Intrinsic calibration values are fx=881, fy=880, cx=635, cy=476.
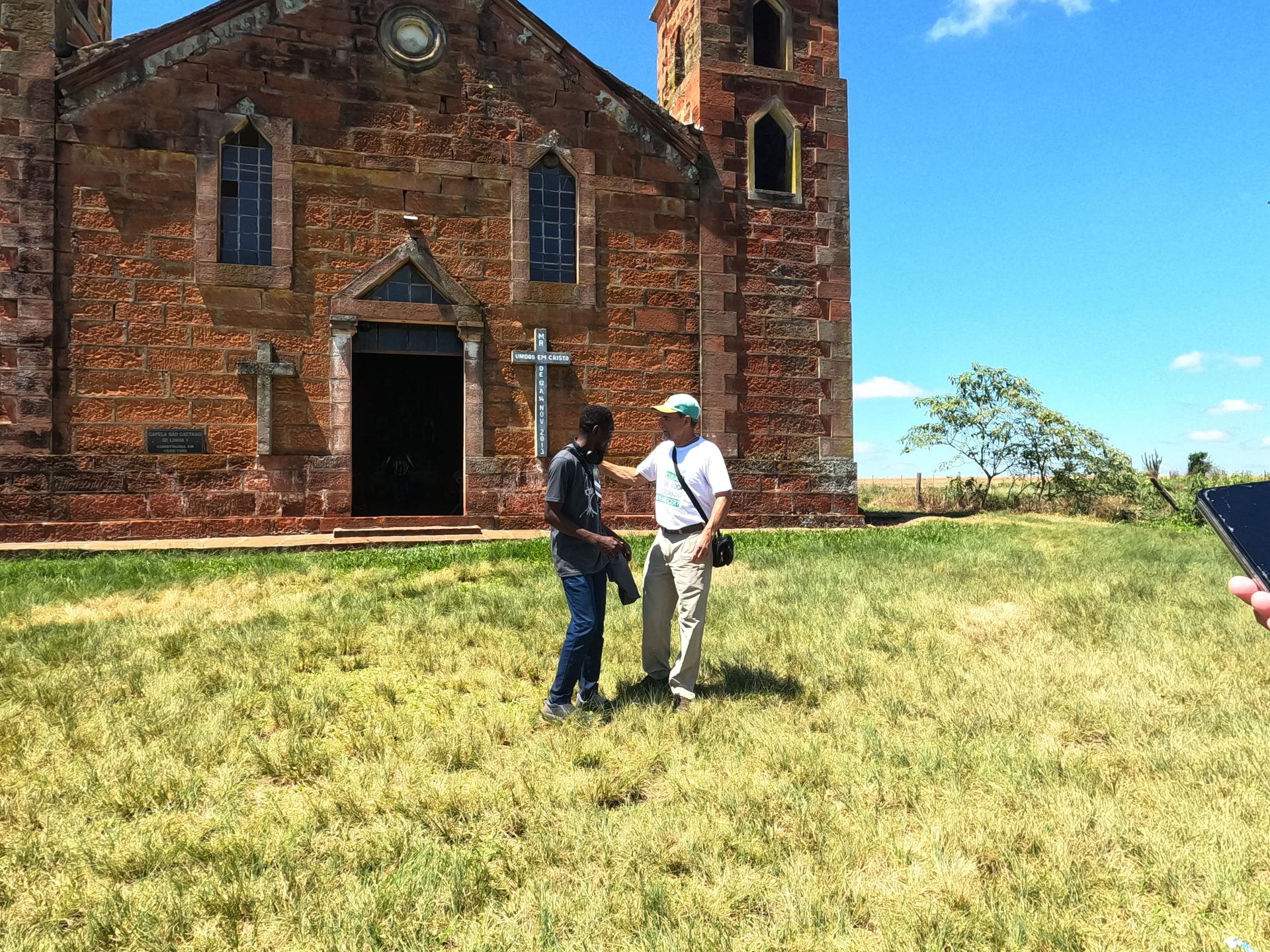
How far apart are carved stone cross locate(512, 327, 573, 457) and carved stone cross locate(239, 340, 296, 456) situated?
151 inches

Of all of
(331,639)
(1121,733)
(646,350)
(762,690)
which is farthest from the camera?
(646,350)

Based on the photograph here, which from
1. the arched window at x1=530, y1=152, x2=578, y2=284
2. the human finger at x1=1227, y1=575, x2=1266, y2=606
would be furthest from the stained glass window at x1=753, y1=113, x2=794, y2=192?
the human finger at x1=1227, y1=575, x2=1266, y2=606

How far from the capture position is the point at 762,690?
5.98 m

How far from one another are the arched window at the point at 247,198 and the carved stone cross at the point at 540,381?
4383 mm

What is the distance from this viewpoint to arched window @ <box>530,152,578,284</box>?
15.5 meters

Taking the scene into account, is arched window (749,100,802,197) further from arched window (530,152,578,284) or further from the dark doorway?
the dark doorway

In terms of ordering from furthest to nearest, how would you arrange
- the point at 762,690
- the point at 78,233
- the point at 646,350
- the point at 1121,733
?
the point at 646,350 < the point at 78,233 < the point at 762,690 < the point at 1121,733

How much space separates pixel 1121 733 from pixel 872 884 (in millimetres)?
2503

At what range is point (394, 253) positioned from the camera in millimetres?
14500

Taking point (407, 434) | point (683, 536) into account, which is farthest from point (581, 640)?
point (407, 434)

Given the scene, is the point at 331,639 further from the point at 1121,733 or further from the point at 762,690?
the point at 1121,733

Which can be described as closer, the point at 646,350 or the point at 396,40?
the point at 396,40

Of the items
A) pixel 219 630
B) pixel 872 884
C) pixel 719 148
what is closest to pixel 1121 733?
pixel 872 884

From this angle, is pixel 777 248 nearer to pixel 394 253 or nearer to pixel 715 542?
pixel 394 253
